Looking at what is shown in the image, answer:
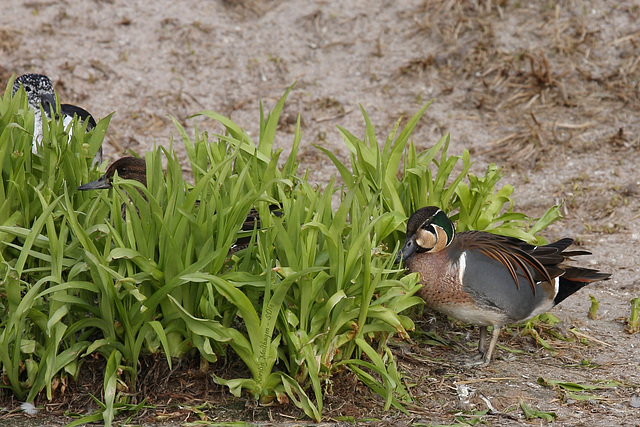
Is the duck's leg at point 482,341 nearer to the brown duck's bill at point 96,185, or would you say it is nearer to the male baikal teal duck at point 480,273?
the male baikal teal duck at point 480,273

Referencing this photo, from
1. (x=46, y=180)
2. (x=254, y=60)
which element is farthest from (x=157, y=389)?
(x=254, y=60)

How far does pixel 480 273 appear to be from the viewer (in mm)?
3922

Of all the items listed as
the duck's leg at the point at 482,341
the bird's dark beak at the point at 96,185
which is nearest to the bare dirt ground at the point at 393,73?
the duck's leg at the point at 482,341

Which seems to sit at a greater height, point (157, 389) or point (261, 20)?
point (261, 20)

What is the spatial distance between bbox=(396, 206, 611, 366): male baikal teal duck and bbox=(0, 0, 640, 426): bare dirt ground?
6.01ft

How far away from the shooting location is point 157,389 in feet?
11.3

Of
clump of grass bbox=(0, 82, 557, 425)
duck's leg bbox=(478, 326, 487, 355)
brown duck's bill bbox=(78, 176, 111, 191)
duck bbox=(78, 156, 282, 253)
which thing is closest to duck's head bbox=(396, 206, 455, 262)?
clump of grass bbox=(0, 82, 557, 425)

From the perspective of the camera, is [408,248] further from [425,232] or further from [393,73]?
[393,73]

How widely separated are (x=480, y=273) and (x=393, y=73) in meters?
4.43

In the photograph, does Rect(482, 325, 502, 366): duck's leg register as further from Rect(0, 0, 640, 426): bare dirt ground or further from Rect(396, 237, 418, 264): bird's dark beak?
Rect(0, 0, 640, 426): bare dirt ground

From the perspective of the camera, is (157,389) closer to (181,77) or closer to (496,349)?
(496,349)

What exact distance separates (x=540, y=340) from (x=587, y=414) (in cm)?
71

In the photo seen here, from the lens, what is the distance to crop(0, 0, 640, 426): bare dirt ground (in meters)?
6.87

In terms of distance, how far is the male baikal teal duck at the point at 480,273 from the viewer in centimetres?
389
